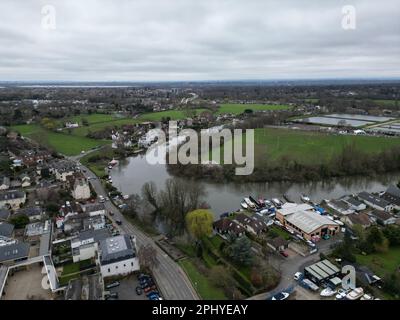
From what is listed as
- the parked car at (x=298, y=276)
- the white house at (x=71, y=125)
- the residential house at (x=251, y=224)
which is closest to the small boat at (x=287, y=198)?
the residential house at (x=251, y=224)

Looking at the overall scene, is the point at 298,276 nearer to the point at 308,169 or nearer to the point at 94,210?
the point at 94,210

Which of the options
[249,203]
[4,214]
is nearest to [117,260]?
[249,203]

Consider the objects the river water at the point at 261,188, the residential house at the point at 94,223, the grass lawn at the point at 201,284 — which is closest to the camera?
the grass lawn at the point at 201,284

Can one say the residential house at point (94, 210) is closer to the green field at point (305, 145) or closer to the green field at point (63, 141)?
the green field at point (305, 145)
